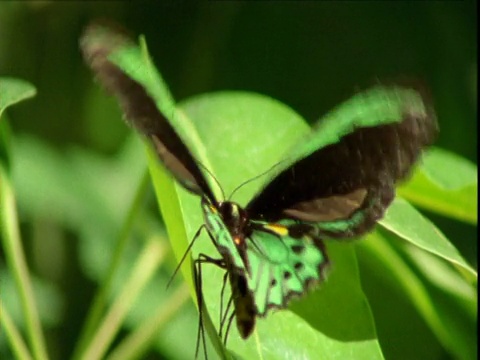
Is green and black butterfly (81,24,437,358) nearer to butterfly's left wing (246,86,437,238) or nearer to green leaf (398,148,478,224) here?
butterfly's left wing (246,86,437,238)

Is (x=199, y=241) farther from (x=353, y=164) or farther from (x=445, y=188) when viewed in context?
(x=445, y=188)

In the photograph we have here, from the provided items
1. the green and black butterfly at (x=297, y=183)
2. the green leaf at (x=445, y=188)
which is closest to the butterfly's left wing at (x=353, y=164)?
the green and black butterfly at (x=297, y=183)

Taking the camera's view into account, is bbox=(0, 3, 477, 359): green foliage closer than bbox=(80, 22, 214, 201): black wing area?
No

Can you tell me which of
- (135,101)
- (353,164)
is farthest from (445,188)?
(135,101)

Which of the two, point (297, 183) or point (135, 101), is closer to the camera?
point (135, 101)

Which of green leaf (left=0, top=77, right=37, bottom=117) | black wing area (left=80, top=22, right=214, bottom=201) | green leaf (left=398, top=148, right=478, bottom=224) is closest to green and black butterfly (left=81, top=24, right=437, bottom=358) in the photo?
black wing area (left=80, top=22, right=214, bottom=201)

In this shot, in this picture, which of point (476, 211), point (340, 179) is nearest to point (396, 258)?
point (476, 211)

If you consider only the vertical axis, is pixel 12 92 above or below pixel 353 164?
above

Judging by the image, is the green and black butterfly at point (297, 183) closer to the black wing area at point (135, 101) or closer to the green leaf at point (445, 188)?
the black wing area at point (135, 101)
